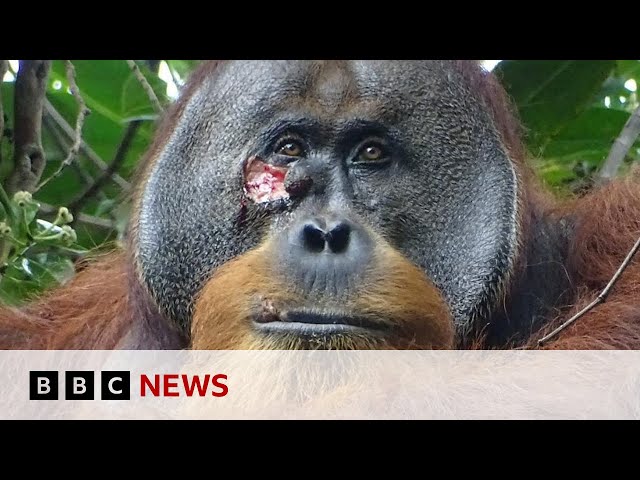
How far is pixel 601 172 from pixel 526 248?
512mm

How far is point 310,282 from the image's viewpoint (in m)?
2.42

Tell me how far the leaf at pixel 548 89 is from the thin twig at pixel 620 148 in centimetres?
14

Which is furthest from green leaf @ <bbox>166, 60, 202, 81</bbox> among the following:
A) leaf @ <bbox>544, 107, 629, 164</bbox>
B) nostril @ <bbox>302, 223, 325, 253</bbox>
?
leaf @ <bbox>544, 107, 629, 164</bbox>

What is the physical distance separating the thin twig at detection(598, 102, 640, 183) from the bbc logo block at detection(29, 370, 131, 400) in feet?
4.76

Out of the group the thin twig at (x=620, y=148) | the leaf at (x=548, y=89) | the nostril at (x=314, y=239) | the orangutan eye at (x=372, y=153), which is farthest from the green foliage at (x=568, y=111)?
the nostril at (x=314, y=239)

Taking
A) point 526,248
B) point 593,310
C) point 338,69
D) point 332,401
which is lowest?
point 332,401

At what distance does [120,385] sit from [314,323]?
67cm

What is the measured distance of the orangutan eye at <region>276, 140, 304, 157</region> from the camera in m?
2.63

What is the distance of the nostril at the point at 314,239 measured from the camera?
2.44 meters

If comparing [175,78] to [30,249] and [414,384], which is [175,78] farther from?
[414,384]

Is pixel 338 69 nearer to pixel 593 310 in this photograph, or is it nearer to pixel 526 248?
pixel 526 248

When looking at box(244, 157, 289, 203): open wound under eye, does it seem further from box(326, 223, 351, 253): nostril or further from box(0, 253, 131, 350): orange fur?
box(0, 253, 131, 350): orange fur

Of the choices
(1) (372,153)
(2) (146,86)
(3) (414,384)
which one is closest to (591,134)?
(1) (372,153)

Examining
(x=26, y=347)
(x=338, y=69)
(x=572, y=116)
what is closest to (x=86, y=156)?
(x=26, y=347)
